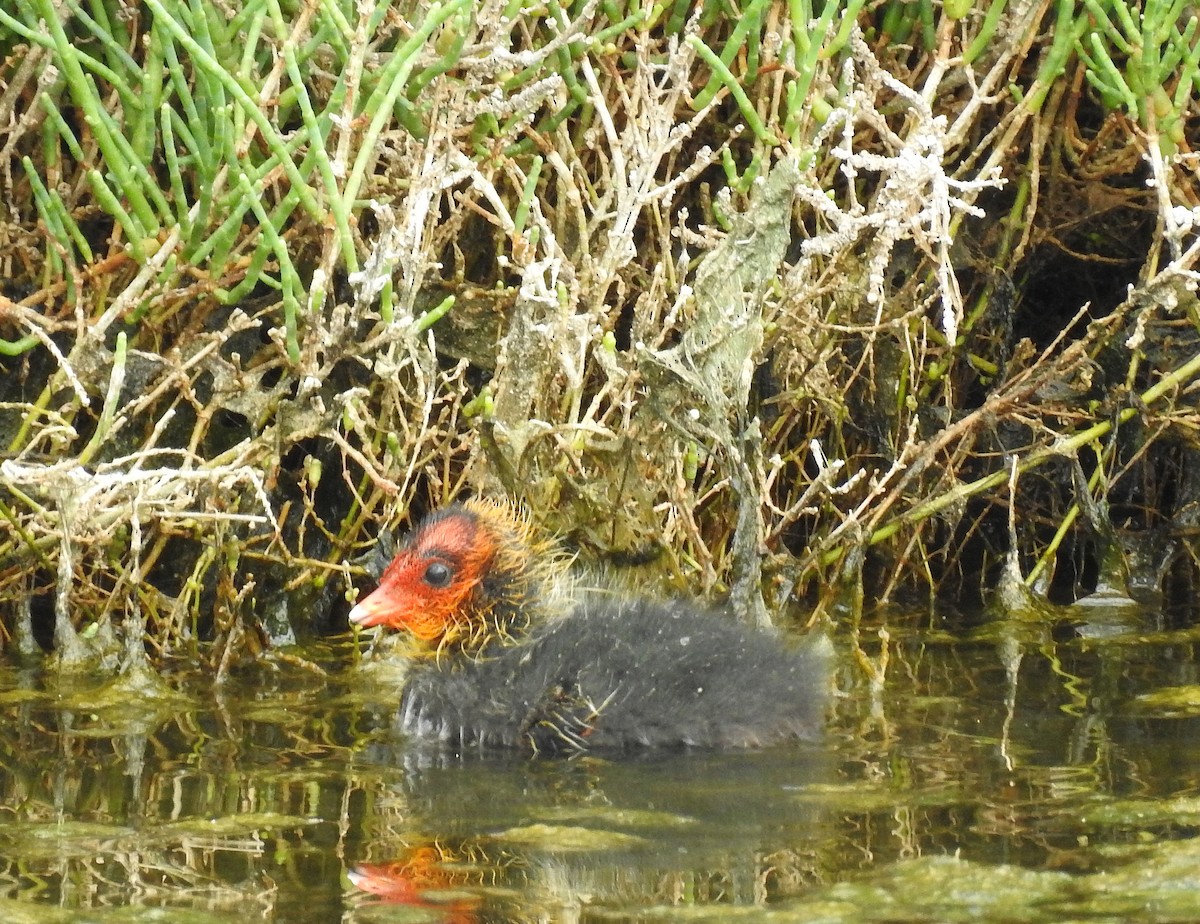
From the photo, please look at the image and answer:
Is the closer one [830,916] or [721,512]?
[830,916]

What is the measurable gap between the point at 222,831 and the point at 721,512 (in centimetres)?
243

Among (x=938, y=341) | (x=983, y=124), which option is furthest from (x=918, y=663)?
(x=983, y=124)

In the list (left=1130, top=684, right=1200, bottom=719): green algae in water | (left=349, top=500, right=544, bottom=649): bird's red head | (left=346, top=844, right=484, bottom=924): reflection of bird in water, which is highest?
(left=349, top=500, right=544, bottom=649): bird's red head

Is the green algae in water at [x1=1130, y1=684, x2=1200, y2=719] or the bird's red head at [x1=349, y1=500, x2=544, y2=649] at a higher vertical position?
the bird's red head at [x1=349, y1=500, x2=544, y2=649]

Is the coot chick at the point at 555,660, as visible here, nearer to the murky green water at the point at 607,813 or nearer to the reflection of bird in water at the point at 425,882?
the murky green water at the point at 607,813

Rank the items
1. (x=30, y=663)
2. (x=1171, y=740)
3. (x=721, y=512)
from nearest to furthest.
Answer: (x=1171, y=740), (x=30, y=663), (x=721, y=512)

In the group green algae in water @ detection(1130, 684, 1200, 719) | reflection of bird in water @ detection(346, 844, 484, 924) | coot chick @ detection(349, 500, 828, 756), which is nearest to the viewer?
reflection of bird in water @ detection(346, 844, 484, 924)

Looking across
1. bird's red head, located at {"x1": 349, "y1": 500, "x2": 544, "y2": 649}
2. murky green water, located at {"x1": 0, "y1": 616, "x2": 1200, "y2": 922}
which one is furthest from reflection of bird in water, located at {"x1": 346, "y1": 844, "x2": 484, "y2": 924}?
bird's red head, located at {"x1": 349, "y1": 500, "x2": 544, "y2": 649}

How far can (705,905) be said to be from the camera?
2816 millimetres

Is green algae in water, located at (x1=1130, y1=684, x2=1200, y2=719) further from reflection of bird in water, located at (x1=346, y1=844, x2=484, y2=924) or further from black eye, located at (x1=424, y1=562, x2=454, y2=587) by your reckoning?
reflection of bird in water, located at (x1=346, y1=844, x2=484, y2=924)

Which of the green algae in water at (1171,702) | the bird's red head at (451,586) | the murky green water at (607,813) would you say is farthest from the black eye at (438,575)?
the green algae in water at (1171,702)

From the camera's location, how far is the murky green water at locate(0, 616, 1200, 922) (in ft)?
9.34

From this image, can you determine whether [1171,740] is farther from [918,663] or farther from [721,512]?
[721,512]

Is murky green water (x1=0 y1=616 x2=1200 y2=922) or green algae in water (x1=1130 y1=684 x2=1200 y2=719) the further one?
green algae in water (x1=1130 y1=684 x2=1200 y2=719)
